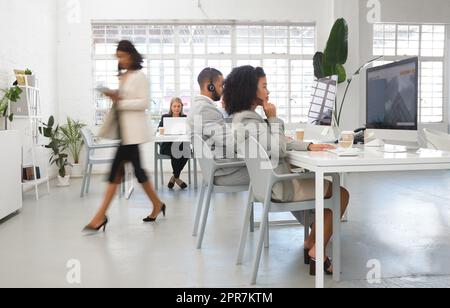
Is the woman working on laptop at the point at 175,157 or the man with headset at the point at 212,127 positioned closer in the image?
the man with headset at the point at 212,127

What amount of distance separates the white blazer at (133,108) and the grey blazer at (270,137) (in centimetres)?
135

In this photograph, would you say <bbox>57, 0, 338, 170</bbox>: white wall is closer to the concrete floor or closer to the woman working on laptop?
the woman working on laptop

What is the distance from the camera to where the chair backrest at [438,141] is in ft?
14.5

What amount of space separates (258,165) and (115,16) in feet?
19.1

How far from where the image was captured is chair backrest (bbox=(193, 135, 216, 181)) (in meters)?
3.05

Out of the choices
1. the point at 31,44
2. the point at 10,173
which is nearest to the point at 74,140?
the point at 31,44

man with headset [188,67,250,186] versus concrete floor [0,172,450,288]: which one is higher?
man with headset [188,67,250,186]

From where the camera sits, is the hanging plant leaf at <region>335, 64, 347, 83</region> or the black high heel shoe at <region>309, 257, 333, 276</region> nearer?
the black high heel shoe at <region>309, 257, 333, 276</region>

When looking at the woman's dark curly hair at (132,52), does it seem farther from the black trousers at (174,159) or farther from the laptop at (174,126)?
the black trousers at (174,159)

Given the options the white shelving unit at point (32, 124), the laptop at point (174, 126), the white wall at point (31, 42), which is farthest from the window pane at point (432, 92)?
the white shelving unit at point (32, 124)

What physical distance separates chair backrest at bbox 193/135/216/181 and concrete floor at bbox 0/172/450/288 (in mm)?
517

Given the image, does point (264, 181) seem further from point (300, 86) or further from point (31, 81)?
point (300, 86)

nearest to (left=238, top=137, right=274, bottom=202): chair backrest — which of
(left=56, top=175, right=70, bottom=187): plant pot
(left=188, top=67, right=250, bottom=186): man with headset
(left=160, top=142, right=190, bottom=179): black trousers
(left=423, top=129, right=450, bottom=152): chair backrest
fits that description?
(left=188, top=67, right=250, bottom=186): man with headset
